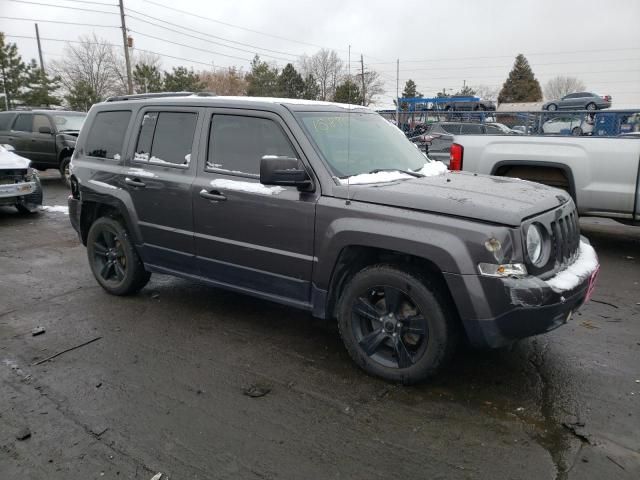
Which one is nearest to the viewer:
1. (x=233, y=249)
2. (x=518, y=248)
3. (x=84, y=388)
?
(x=518, y=248)

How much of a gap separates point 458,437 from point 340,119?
99.0 inches

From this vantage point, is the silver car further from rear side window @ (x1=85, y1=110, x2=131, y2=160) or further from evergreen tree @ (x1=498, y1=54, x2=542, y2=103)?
evergreen tree @ (x1=498, y1=54, x2=542, y2=103)

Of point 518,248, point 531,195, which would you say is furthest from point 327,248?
point 531,195

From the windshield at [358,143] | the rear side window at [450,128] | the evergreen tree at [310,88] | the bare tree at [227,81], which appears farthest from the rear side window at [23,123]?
the bare tree at [227,81]

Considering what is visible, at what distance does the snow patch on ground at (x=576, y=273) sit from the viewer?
301 centimetres

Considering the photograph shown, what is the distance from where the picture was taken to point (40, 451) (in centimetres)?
272

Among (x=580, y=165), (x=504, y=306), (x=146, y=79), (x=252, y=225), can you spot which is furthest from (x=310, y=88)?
(x=504, y=306)

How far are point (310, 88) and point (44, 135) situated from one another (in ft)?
129

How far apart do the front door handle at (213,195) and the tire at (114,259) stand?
123cm

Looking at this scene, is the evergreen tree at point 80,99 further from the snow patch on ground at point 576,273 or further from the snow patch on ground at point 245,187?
the snow patch on ground at point 576,273

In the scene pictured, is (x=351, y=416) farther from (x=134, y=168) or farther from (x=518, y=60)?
(x=518, y=60)

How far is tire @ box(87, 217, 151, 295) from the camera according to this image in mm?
→ 4844

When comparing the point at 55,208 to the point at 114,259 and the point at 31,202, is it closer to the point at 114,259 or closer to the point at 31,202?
the point at 31,202

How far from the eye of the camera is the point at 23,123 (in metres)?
13.4
